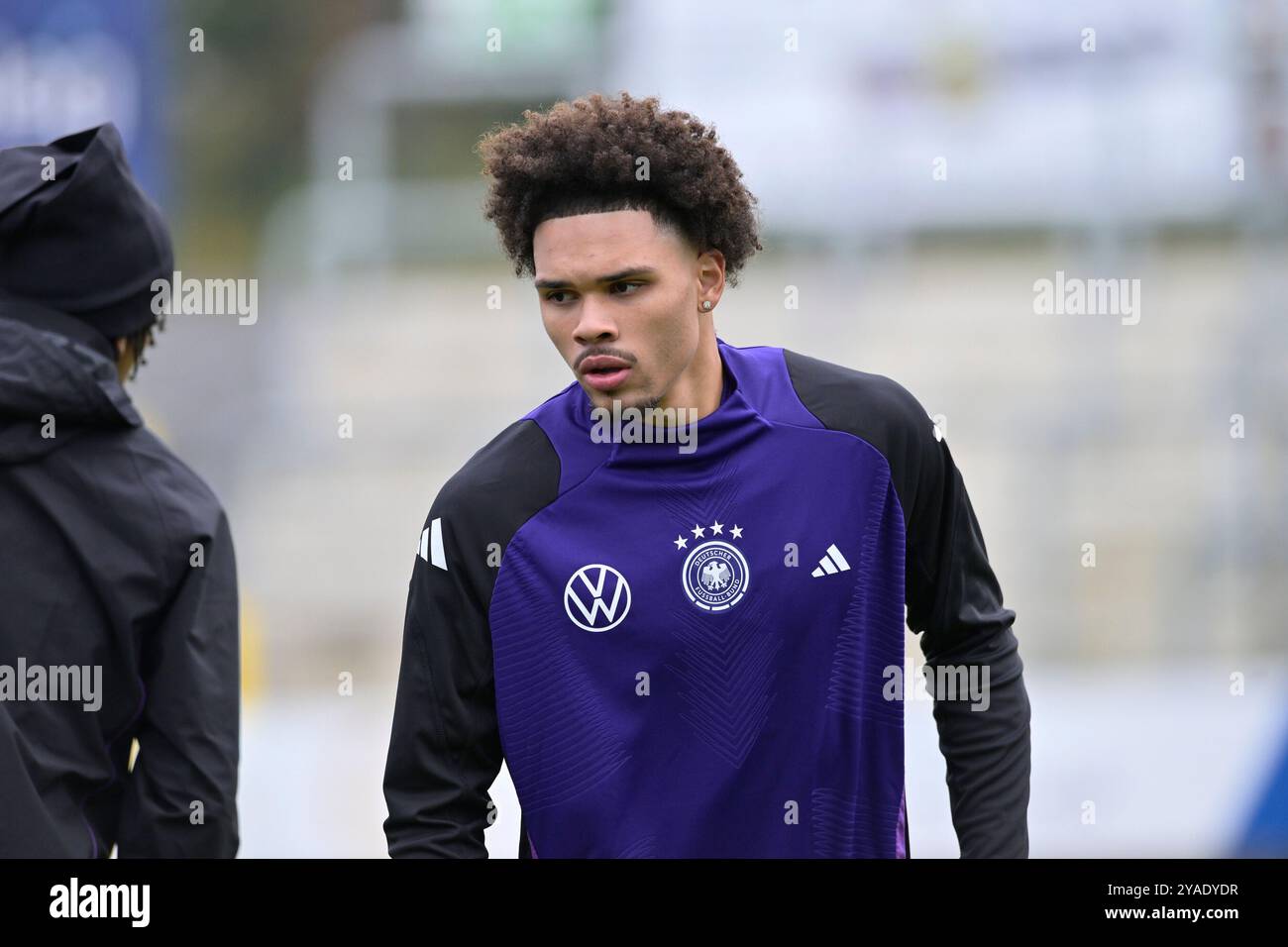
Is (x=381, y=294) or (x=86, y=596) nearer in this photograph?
(x=86, y=596)

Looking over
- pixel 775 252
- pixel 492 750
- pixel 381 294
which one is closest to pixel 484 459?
pixel 492 750

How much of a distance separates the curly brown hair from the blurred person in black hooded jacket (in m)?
0.89

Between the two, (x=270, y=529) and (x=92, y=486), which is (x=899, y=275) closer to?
(x=270, y=529)

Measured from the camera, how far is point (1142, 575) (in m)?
10.8

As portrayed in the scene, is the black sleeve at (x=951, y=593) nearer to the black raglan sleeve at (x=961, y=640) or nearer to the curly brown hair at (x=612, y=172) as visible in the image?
the black raglan sleeve at (x=961, y=640)

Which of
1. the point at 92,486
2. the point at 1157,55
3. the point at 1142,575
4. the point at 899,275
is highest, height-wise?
the point at 1157,55

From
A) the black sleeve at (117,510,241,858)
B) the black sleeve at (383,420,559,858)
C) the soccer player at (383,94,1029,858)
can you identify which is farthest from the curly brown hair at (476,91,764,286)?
the black sleeve at (117,510,241,858)

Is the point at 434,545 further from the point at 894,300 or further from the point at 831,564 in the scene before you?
the point at 894,300

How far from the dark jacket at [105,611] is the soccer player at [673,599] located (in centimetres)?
72

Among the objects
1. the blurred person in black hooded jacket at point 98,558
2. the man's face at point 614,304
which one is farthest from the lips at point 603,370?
the blurred person in black hooded jacket at point 98,558

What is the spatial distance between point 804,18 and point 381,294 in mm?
3812

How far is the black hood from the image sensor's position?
3336 mm
